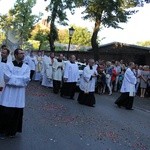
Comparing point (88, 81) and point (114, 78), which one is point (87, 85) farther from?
point (114, 78)

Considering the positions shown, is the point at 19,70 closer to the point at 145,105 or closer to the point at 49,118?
the point at 49,118

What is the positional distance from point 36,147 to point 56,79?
509 inches

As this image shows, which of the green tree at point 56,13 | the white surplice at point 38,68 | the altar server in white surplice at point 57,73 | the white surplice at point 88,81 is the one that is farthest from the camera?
the green tree at point 56,13

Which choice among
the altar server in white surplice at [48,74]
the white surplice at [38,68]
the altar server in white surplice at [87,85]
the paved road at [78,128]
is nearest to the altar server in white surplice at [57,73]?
the altar server in white surplice at [48,74]

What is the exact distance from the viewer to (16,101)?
9422 millimetres

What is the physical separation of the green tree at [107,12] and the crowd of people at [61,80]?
31.4 ft

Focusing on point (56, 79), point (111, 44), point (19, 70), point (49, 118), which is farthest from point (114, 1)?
point (19, 70)

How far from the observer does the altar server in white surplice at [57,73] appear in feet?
70.3

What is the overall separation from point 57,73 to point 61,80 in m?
0.40

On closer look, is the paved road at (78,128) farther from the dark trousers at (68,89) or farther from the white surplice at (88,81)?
the dark trousers at (68,89)

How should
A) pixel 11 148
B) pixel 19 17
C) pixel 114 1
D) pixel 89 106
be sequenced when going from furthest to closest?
pixel 19 17
pixel 114 1
pixel 89 106
pixel 11 148

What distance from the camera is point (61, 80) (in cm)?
2186

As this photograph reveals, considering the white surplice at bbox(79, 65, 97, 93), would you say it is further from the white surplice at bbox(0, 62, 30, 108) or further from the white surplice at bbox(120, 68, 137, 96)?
the white surplice at bbox(0, 62, 30, 108)

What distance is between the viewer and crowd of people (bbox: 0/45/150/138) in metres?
9.40
